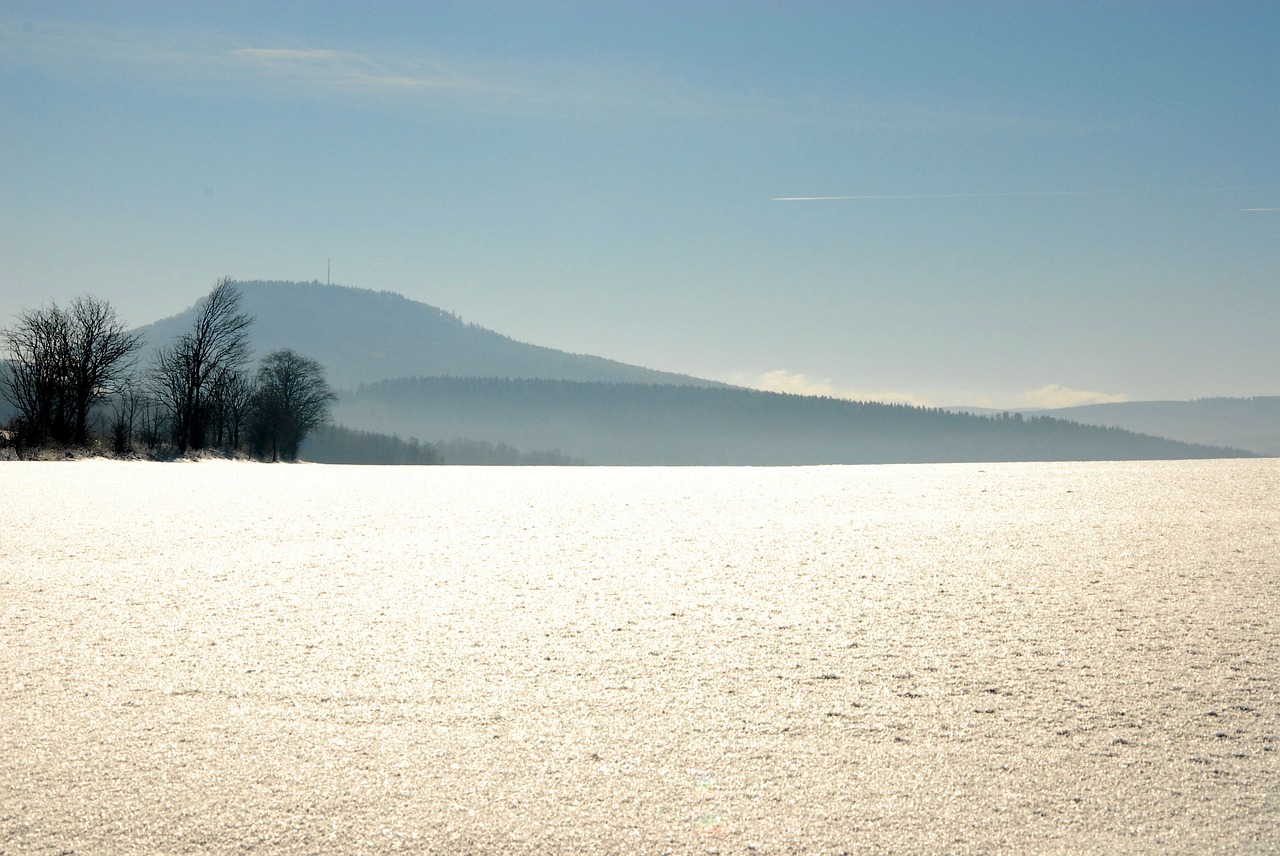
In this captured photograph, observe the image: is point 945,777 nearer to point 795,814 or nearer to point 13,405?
point 795,814

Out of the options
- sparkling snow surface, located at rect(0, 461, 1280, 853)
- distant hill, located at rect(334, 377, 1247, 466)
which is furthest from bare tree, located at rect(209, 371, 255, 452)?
distant hill, located at rect(334, 377, 1247, 466)

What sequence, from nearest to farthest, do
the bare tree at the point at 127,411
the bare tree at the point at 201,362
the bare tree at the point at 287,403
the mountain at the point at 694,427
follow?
the bare tree at the point at 127,411 → the bare tree at the point at 201,362 → the bare tree at the point at 287,403 → the mountain at the point at 694,427

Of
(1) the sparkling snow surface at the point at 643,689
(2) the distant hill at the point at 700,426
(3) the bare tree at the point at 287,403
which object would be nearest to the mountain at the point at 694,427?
(2) the distant hill at the point at 700,426

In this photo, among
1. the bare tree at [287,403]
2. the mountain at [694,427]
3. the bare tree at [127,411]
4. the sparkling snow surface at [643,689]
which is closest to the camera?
the sparkling snow surface at [643,689]

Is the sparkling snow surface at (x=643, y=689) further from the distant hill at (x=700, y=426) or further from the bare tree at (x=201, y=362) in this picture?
the distant hill at (x=700, y=426)

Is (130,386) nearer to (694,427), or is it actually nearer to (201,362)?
(201,362)

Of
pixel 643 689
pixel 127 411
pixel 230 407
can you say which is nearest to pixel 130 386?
pixel 127 411

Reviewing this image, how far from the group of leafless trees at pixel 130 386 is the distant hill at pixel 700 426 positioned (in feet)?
337

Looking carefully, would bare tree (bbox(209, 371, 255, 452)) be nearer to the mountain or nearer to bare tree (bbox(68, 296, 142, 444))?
bare tree (bbox(68, 296, 142, 444))

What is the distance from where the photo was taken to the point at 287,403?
5853 cm

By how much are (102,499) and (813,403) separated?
148696mm

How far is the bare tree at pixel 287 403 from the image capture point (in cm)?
5453

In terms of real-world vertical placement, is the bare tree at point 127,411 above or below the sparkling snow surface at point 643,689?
above

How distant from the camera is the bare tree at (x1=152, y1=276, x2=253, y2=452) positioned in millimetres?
41500
